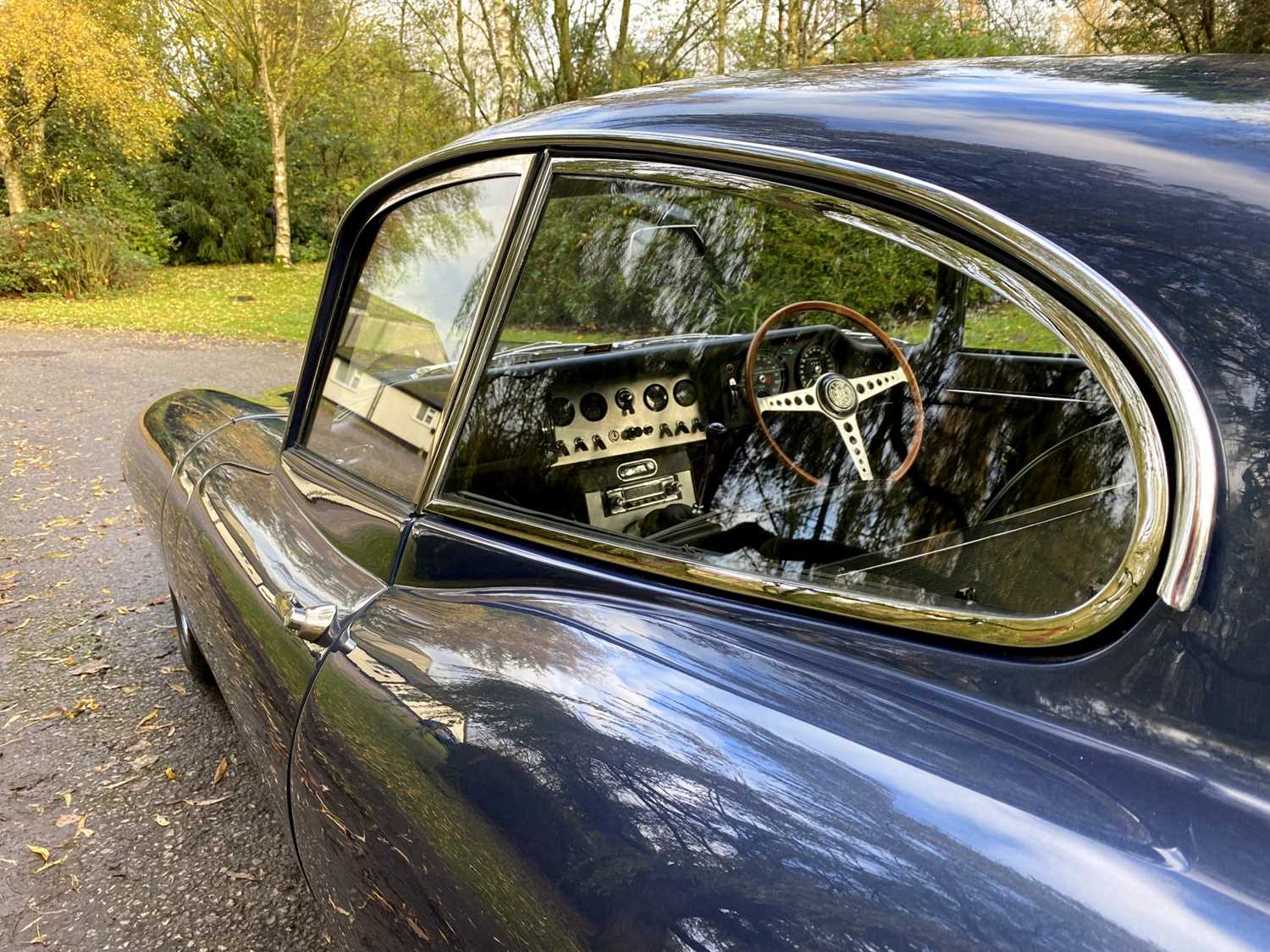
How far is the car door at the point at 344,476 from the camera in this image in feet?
5.39

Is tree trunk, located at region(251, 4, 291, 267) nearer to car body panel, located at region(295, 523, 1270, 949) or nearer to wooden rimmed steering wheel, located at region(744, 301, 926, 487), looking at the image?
wooden rimmed steering wheel, located at region(744, 301, 926, 487)

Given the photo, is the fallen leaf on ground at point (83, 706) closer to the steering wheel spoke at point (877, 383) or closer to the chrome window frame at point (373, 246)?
the chrome window frame at point (373, 246)

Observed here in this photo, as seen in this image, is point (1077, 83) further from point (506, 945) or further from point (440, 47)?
point (440, 47)

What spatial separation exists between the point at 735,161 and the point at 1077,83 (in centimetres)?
53

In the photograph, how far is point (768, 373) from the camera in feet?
6.51

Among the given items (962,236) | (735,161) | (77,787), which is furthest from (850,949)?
(77,787)

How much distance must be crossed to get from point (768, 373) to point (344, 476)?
99cm

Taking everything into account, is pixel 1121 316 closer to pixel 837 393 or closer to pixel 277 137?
pixel 837 393

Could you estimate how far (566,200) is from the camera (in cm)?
154

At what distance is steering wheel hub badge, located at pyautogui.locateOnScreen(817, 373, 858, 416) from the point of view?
1738 millimetres

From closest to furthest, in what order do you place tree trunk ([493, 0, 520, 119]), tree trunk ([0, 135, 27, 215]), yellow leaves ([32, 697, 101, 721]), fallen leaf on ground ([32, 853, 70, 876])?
fallen leaf on ground ([32, 853, 70, 876]) → yellow leaves ([32, 697, 101, 721]) → tree trunk ([493, 0, 520, 119]) → tree trunk ([0, 135, 27, 215])

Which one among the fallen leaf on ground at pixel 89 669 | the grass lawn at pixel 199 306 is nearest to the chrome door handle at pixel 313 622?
the fallen leaf on ground at pixel 89 669

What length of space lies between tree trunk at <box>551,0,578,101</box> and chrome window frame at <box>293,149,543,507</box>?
14.2m

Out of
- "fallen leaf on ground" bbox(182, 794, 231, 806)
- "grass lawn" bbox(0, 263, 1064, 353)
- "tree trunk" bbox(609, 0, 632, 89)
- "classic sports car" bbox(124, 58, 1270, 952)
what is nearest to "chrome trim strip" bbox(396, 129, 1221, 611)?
"classic sports car" bbox(124, 58, 1270, 952)
